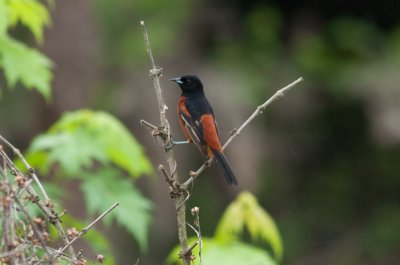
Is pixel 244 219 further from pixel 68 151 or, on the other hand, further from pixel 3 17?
pixel 3 17

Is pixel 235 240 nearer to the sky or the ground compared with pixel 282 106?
nearer to the sky

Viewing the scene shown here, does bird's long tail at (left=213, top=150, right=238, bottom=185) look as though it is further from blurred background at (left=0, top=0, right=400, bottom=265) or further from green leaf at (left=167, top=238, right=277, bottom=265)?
blurred background at (left=0, top=0, right=400, bottom=265)

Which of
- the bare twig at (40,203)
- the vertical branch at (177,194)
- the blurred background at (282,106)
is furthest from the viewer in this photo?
the blurred background at (282,106)

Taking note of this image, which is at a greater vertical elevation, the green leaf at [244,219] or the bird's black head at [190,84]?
the bird's black head at [190,84]

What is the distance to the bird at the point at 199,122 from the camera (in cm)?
502

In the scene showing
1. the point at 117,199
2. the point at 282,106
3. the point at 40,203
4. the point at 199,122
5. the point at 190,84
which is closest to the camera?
the point at 40,203

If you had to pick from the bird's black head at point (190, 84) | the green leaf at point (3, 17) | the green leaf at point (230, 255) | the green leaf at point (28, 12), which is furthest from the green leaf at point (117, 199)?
the green leaf at point (3, 17)

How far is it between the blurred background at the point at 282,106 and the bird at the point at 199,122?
621cm

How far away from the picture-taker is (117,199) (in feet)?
16.6

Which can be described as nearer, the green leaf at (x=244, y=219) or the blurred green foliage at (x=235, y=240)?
the blurred green foliage at (x=235, y=240)

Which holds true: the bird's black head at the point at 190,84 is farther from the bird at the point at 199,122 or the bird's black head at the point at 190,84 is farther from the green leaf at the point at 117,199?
the green leaf at the point at 117,199

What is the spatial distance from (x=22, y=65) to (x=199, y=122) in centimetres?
116

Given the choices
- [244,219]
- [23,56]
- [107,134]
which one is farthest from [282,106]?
[23,56]

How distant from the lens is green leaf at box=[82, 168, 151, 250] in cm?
495
